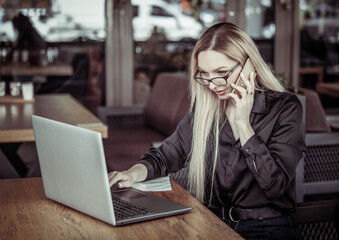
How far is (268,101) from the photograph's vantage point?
2.20 meters

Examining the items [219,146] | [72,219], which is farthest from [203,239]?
[219,146]

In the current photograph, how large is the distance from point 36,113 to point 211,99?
186 cm

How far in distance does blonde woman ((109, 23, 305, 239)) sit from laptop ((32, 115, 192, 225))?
19cm

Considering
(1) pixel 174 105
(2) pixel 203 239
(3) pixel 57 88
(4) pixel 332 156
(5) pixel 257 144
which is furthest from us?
(3) pixel 57 88

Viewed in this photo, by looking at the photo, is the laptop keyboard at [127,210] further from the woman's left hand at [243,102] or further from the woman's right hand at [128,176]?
the woman's left hand at [243,102]

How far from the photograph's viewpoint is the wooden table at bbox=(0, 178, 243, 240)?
64.5 inches

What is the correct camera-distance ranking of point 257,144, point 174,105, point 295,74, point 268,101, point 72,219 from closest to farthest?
1. point 72,219
2. point 257,144
3. point 268,101
4. point 174,105
5. point 295,74

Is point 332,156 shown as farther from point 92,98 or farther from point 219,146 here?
point 92,98

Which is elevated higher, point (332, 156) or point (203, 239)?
point (203, 239)

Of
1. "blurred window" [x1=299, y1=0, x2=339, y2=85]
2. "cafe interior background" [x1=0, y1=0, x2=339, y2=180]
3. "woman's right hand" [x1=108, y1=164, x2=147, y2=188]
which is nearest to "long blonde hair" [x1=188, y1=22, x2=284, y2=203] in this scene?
"woman's right hand" [x1=108, y1=164, x2=147, y2=188]

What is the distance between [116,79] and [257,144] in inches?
168

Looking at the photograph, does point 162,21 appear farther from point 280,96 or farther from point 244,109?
point 244,109

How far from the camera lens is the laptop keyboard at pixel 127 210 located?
5.81 ft

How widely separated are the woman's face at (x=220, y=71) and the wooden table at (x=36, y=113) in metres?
1.34
